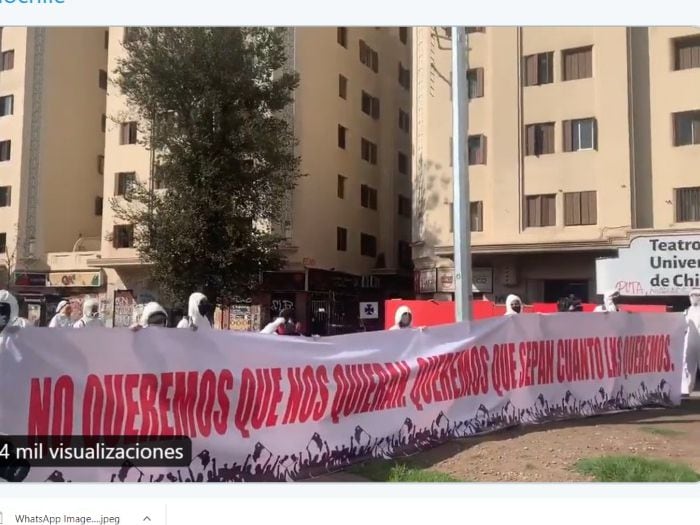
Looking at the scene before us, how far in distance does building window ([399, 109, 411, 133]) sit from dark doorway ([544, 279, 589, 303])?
11.1 m

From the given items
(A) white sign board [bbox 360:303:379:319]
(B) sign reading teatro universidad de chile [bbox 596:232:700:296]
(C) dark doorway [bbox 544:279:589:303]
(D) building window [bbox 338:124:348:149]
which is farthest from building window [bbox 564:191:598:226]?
(D) building window [bbox 338:124:348:149]

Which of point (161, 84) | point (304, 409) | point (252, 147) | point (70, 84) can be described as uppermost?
point (70, 84)

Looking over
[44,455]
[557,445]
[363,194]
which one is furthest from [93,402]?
[363,194]

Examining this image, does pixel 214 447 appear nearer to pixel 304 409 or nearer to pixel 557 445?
pixel 304 409

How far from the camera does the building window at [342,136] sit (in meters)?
27.9

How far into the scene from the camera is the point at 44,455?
15.0ft

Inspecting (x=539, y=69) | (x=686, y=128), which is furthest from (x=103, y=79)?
(x=686, y=128)

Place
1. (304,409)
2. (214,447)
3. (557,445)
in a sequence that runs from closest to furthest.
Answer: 1. (214,447)
2. (304,409)
3. (557,445)

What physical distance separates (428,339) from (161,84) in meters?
12.5

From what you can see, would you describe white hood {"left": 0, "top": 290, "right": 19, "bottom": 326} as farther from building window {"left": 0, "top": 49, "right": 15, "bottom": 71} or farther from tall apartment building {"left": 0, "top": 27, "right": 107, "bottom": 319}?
building window {"left": 0, "top": 49, "right": 15, "bottom": 71}

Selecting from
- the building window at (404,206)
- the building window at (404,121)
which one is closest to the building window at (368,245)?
the building window at (404,206)

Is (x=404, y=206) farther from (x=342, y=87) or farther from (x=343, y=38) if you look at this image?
(x=343, y=38)

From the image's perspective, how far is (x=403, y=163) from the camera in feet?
104

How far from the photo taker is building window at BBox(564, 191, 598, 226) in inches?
891
